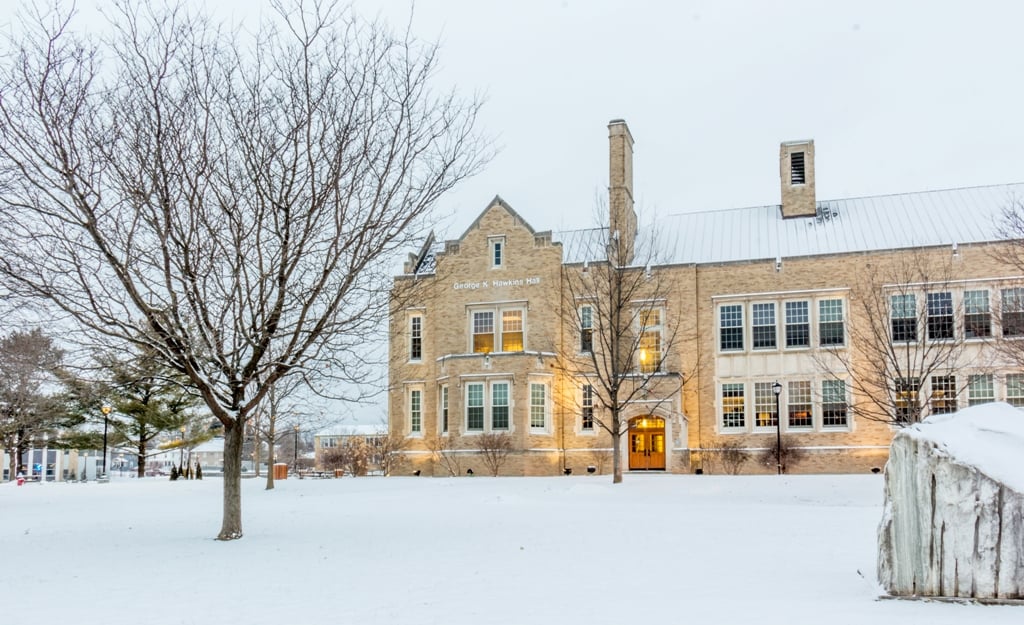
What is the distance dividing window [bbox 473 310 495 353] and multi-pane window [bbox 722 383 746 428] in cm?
989

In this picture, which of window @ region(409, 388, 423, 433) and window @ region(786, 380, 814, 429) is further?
window @ region(409, 388, 423, 433)

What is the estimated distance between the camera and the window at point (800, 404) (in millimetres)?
34906

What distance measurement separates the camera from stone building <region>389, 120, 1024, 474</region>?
3325 cm

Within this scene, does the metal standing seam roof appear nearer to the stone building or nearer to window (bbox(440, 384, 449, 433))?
the stone building

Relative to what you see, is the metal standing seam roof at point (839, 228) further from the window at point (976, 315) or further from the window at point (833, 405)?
the window at point (833, 405)

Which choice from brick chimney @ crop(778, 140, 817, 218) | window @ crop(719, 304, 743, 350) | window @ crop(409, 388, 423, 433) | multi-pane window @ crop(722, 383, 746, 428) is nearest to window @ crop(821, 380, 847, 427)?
multi-pane window @ crop(722, 383, 746, 428)

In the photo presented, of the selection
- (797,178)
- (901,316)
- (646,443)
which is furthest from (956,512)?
(797,178)

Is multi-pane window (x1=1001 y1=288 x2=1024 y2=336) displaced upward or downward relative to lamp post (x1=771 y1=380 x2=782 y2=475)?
upward

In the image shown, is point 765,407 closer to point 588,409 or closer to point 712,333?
point 712,333

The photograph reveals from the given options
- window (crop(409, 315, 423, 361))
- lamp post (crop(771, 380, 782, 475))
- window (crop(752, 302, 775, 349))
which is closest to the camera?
lamp post (crop(771, 380, 782, 475))

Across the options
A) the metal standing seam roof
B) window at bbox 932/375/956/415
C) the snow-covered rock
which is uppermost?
the metal standing seam roof

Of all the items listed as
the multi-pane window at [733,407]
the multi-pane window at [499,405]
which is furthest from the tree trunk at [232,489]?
the multi-pane window at [733,407]

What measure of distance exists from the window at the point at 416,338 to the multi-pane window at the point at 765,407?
14632 mm

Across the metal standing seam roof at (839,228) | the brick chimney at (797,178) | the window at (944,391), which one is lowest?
the window at (944,391)
